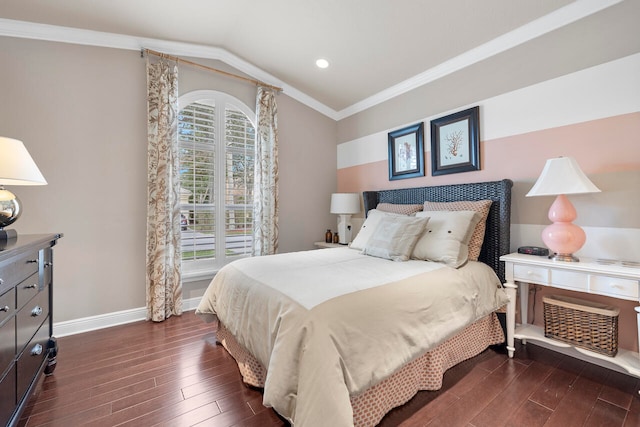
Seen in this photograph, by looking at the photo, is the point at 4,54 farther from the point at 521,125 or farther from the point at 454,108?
the point at 521,125

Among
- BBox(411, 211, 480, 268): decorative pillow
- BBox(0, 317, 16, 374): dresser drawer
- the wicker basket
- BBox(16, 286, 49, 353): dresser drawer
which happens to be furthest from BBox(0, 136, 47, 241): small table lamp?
the wicker basket

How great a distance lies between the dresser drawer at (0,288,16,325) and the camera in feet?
3.72

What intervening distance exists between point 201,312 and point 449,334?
1.85 m

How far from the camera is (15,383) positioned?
1.27 metres

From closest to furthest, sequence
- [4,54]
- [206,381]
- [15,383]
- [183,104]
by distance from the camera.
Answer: [15,383], [206,381], [4,54], [183,104]

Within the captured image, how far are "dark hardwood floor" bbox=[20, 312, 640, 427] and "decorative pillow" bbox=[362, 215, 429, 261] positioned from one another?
0.91 metres

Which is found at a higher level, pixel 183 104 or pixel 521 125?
pixel 183 104

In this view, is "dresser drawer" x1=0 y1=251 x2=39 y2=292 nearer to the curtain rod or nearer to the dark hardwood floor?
the dark hardwood floor

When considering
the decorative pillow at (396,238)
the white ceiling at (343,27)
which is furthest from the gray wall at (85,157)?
the decorative pillow at (396,238)

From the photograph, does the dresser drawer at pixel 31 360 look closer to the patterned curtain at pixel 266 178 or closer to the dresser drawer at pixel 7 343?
the dresser drawer at pixel 7 343

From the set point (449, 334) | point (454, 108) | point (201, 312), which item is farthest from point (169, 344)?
point (454, 108)

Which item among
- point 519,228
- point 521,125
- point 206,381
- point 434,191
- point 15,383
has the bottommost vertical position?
point 206,381

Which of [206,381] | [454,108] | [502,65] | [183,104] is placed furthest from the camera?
[183,104]

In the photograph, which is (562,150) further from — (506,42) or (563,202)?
(506,42)
